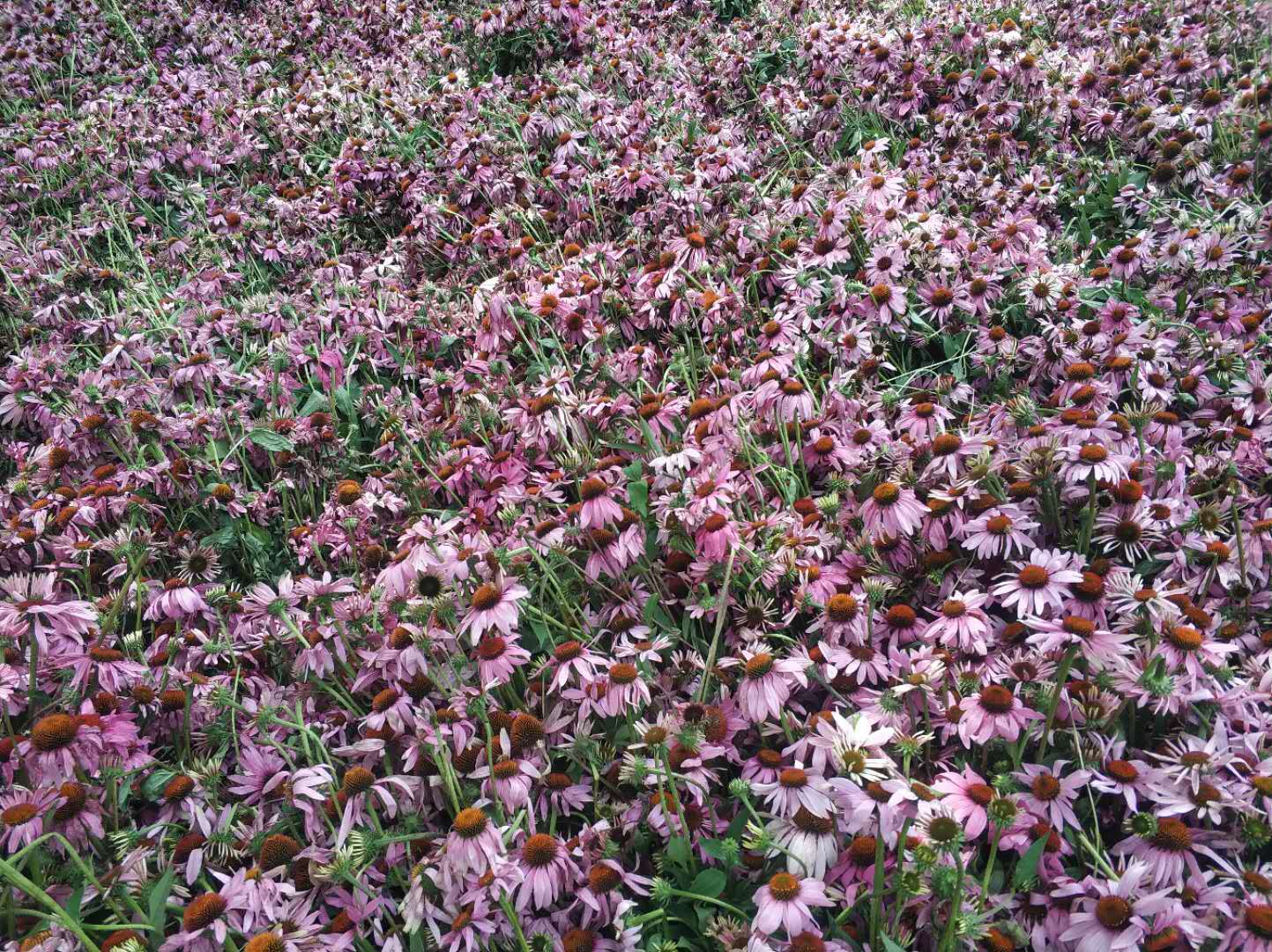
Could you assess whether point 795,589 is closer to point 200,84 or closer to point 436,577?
point 436,577

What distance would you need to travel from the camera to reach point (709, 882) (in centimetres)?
166

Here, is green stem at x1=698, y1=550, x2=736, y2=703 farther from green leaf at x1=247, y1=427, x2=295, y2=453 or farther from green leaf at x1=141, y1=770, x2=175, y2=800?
green leaf at x1=247, y1=427, x2=295, y2=453

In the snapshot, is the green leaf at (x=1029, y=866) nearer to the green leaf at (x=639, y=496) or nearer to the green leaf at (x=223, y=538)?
the green leaf at (x=639, y=496)

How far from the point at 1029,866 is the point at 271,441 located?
8.96 feet

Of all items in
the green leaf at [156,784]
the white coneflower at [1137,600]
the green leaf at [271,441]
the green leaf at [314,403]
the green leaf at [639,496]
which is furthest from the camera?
the green leaf at [314,403]

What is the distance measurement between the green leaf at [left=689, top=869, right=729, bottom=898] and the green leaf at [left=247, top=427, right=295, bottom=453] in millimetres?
2191

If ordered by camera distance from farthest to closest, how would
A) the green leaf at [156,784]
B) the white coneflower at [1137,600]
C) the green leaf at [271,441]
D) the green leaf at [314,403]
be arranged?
the green leaf at [314,403] < the green leaf at [271,441] < the green leaf at [156,784] < the white coneflower at [1137,600]

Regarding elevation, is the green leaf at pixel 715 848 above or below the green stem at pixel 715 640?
below

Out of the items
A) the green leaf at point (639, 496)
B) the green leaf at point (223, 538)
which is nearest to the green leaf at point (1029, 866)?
the green leaf at point (639, 496)

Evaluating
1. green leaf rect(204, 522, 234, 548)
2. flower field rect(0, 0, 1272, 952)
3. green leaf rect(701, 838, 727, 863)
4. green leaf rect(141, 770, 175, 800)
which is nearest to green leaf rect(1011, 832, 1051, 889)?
flower field rect(0, 0, 1272, 952)

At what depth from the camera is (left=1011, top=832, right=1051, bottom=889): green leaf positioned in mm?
1545

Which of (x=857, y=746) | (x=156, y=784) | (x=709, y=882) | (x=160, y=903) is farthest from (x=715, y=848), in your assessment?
(x=156, y=784)

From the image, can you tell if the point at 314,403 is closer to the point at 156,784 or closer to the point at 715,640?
the point at 156,784

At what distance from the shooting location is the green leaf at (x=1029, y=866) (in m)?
1.54
